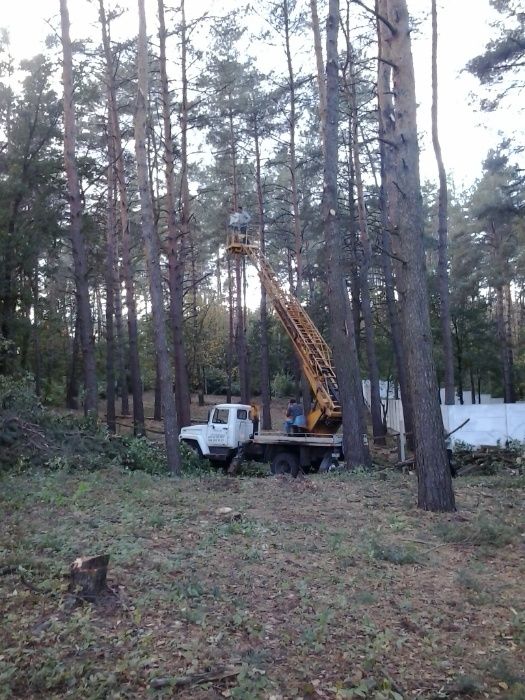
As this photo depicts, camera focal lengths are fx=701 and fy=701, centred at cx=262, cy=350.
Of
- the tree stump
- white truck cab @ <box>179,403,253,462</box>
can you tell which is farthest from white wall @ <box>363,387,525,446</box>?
the tree stump

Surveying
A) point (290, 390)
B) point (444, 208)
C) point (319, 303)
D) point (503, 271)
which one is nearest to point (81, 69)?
point (444, 208)

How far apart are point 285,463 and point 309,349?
136 inches

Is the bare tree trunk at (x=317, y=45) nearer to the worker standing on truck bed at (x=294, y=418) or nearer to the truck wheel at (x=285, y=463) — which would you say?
the worker standing on truck bed at (x=294, y=418)

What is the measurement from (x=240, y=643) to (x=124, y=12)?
2018 centimetres

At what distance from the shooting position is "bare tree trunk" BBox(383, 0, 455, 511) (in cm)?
1001

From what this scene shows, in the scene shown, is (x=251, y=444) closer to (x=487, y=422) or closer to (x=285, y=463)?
(x=285, y=463)

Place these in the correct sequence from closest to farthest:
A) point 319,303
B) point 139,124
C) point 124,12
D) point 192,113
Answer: point 139,124 < point 124,12 < point 192,113 < point 319,303

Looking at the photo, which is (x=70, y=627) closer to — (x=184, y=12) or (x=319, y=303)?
(x=184, y=12)

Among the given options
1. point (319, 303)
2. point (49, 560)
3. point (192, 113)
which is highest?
point (192, 113)

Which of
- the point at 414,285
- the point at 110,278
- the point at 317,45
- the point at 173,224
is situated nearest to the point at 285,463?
the point at 173,224

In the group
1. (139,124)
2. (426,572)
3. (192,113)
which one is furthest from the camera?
(192,113)

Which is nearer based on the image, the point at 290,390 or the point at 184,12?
the point at 184,12

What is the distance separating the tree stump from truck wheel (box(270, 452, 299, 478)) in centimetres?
1308

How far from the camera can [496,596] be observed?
Answer: 6.66 meters
